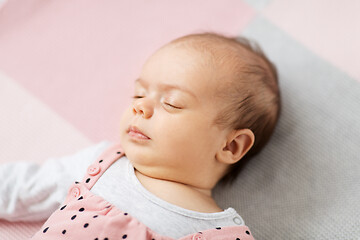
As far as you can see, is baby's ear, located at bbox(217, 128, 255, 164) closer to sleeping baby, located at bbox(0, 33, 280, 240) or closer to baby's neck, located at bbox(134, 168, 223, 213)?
sleeping baby, located at bbox(0, 33, 280, 240)

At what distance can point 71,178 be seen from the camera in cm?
129

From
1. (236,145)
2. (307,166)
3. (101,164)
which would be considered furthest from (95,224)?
(307,166)

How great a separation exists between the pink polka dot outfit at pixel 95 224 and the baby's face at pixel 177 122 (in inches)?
6.3

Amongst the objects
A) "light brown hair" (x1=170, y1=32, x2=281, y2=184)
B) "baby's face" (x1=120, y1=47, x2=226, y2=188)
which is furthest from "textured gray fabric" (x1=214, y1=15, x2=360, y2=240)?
"baby's face" (x1=120, y1=47, x2=226, y2=188)

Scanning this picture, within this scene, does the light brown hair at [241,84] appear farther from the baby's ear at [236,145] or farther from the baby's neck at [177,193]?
the baby's neck at [177,193]

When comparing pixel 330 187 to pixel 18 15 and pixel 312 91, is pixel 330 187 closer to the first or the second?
pixel 312 91

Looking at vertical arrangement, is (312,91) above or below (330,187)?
above

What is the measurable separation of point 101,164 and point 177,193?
0.26 m

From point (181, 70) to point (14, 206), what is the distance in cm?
68

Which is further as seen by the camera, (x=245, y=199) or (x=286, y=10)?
(x=286, y=10)

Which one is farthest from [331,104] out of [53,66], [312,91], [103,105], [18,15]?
[18,15]

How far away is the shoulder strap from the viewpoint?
1.20m

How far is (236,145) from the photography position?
1.24 m

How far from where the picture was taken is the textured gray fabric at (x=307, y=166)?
4.34 ft
